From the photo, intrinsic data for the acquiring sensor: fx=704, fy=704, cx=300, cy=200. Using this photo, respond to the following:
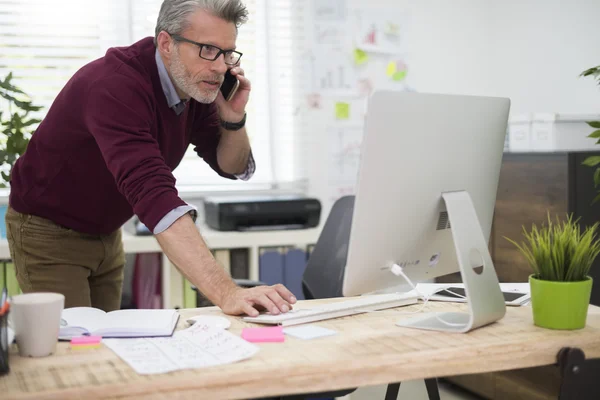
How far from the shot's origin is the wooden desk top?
1086 millimetres

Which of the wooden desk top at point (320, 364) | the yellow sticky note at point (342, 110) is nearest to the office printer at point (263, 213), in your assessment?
the yellow sticky note at point (342, 110)

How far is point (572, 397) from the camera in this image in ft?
4.28

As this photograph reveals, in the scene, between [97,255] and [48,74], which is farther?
[48,74]

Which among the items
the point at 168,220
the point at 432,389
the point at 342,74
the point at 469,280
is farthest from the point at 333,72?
the point at 469,280

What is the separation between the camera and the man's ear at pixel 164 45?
6.18 feet

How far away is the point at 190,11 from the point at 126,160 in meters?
0.48

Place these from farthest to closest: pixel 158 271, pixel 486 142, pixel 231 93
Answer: pixel 158 271 → pixel 231 93 → pixel 486 142

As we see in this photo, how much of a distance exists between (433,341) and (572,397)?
0.27 meters

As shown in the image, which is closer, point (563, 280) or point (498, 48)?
point (563, 280)

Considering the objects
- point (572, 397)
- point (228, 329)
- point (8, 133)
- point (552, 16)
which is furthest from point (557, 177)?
point (8, 133)

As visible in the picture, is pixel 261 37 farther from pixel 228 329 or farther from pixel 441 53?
pixel 228 329

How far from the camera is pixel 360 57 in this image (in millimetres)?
3816

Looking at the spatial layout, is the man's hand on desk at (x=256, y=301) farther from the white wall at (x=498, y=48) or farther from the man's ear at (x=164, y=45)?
the white wall at (x=498, y=48)

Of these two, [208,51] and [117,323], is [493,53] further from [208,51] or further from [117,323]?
[117,323]
